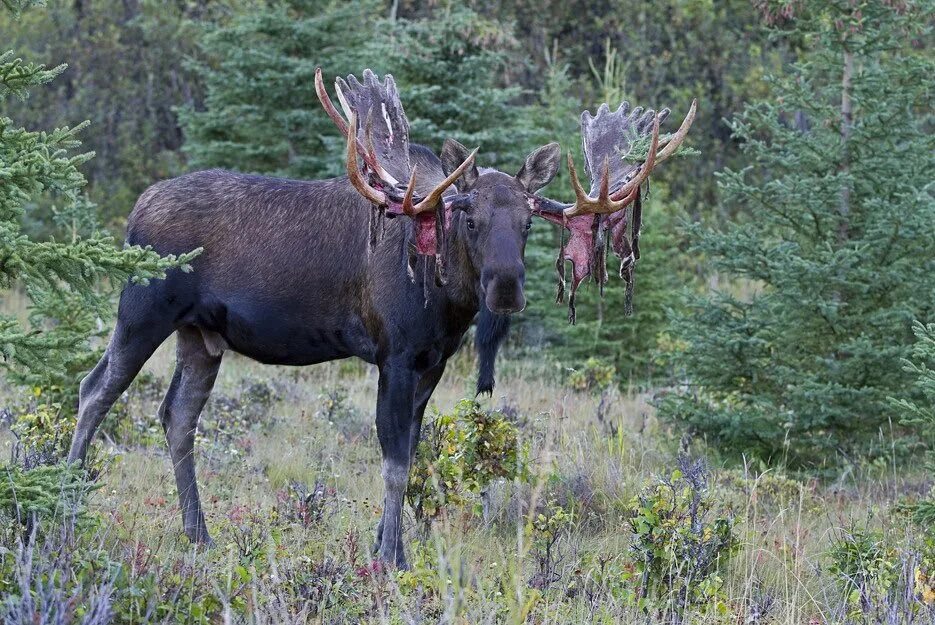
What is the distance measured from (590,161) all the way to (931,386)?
2.15 meters

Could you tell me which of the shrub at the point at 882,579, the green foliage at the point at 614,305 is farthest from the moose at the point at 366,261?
the green foliage at the point at 614,305

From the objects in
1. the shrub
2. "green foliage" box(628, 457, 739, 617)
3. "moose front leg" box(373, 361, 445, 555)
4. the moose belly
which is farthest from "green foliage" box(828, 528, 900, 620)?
the moose belly

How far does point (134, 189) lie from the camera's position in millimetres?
21422

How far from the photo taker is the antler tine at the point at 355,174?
5441 mm

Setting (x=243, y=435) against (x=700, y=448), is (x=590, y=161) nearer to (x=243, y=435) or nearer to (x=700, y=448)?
(x=700, y=448)

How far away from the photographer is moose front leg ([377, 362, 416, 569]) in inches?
239

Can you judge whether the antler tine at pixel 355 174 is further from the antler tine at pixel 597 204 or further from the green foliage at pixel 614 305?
the green foliage at pixel 614 305

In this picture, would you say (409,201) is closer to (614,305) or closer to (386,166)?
(386,166)

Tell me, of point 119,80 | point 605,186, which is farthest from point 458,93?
point 119,80

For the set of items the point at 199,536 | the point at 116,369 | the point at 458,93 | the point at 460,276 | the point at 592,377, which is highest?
the point at 458,93

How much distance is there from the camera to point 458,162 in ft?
19.6

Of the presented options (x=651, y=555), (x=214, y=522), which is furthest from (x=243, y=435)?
(x=651, y=555)

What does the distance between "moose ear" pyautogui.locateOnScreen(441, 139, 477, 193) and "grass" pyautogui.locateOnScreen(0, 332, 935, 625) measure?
1605 mm

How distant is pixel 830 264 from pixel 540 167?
2.61 m
